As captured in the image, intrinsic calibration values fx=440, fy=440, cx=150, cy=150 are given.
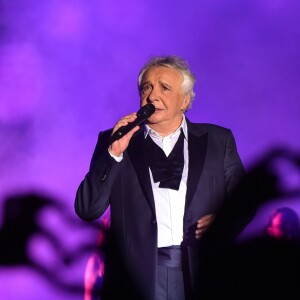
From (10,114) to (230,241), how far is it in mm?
1260

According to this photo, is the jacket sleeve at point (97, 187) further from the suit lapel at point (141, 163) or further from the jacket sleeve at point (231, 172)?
the jacket sleeve at point (231, 172)

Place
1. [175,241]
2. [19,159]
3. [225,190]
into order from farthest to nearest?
[19,159], [225,190], [175,241]

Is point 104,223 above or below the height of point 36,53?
below

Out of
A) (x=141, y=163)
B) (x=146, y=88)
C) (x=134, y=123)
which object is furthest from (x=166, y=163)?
(x=146, y=88)

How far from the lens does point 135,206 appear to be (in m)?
1.44

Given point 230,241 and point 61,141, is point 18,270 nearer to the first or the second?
point 61,141

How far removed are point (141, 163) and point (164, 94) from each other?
28 cm

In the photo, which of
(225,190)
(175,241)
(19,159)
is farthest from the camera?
(19,159)

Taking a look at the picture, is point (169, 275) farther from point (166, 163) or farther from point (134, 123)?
point (134, 123)

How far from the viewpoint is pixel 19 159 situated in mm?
2182

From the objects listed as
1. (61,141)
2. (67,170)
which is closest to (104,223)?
(67,170)

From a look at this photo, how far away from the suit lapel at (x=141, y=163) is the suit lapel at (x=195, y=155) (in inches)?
5.0

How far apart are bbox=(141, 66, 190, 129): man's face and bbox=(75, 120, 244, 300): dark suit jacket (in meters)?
0.14

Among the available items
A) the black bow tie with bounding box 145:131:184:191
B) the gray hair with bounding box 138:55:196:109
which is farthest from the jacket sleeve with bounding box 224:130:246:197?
the gray hair with bounding box 138:55:196:109
